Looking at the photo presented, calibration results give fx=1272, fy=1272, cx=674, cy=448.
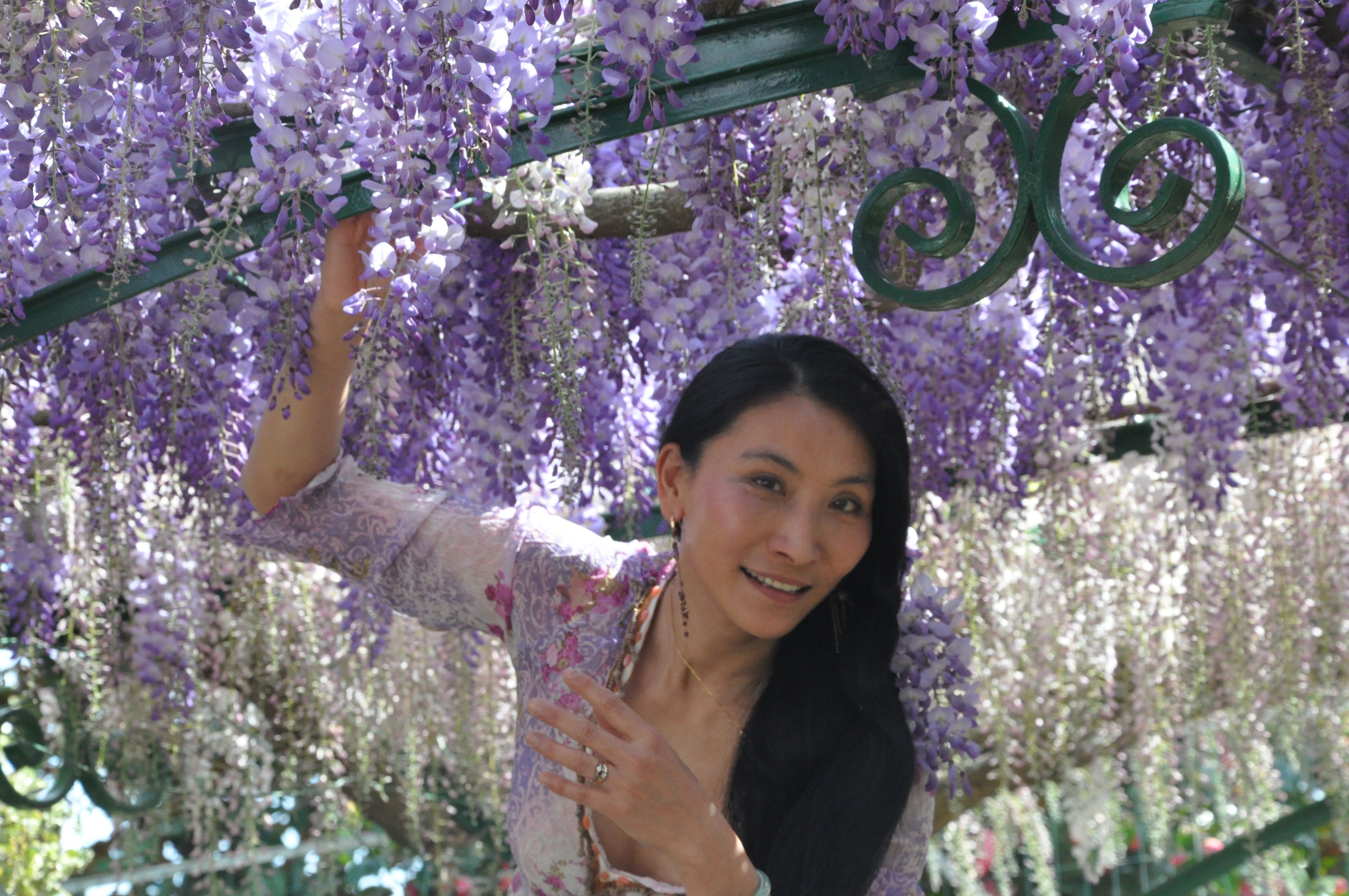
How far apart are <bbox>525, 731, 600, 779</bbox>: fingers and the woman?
8 centimetres

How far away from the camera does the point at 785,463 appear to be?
1553mm

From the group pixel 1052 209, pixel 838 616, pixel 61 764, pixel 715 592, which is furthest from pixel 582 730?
pixel 61 764

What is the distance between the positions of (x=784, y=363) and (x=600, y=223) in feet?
1.37

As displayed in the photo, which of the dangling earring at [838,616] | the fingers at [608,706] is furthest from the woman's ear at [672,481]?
the fingers at [608,706]

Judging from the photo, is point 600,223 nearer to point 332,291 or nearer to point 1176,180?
point 332,291

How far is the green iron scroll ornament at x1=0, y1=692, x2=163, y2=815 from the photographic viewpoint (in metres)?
3.26

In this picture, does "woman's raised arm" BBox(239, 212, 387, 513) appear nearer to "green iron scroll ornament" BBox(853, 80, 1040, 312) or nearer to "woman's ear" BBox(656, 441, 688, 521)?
"woman's ear" BBox(656, 441, 688, 521)

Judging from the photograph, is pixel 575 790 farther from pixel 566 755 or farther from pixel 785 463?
pixel 785 463

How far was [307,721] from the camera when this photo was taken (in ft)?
13.0

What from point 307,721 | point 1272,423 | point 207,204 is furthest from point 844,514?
point 307,721

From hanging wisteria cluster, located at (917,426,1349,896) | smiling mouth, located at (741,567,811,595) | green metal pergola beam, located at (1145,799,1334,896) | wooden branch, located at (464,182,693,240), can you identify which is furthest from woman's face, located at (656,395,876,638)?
green metal pergola beam, located at (1145,799,1334,896)

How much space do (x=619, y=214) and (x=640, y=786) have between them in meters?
0.89

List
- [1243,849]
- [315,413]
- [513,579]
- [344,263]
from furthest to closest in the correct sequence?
[1243,849], [513,579], [315,413], [344,263]

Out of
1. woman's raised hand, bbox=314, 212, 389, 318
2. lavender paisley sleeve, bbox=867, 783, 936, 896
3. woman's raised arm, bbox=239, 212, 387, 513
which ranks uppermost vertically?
woman's raised hand, bbox=314, 212, 389, 318
